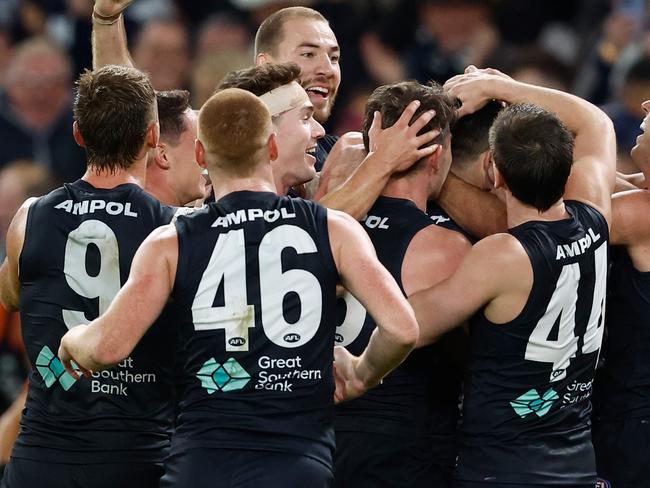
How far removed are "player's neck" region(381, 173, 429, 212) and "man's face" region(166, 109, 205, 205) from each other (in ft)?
3.41

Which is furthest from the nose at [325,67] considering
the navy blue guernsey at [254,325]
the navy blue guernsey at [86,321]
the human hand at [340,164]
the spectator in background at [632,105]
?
the spectator in background at [632,105]

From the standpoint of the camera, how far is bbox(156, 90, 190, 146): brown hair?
236 inches

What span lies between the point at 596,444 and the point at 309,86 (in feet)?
8.26

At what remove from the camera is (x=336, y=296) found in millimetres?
4855

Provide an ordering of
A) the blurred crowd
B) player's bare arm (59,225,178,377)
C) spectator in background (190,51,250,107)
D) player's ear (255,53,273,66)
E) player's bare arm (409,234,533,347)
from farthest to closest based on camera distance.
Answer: spectator in background (190,51,250,107) < the blurred crowd < player's ear (255,53,273,66) < player's bare arm (409,234,533,347) < player's bare arm (59,225,178,377)

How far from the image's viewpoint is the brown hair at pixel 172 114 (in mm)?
5984

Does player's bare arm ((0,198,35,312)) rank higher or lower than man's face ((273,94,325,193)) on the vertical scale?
lower

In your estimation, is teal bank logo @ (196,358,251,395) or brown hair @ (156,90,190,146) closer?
teal bank logo @ (196,358,251,395)

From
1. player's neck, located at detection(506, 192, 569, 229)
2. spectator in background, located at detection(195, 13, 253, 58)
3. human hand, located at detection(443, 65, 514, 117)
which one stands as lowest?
player's neck, located at detection(506, 192, 569, 229)

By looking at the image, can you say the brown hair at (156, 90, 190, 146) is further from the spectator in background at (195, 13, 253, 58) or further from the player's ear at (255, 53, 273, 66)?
the spectator in background at (195, 13, 253, 58)

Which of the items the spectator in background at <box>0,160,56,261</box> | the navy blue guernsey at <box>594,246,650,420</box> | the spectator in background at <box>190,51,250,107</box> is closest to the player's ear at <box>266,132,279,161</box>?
the navy blue guernsey at <box>594,246,650,420</box>

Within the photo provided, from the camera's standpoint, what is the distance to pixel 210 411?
4.51m

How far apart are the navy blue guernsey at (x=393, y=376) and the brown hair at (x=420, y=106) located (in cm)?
27

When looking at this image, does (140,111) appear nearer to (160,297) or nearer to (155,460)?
(160,297)
